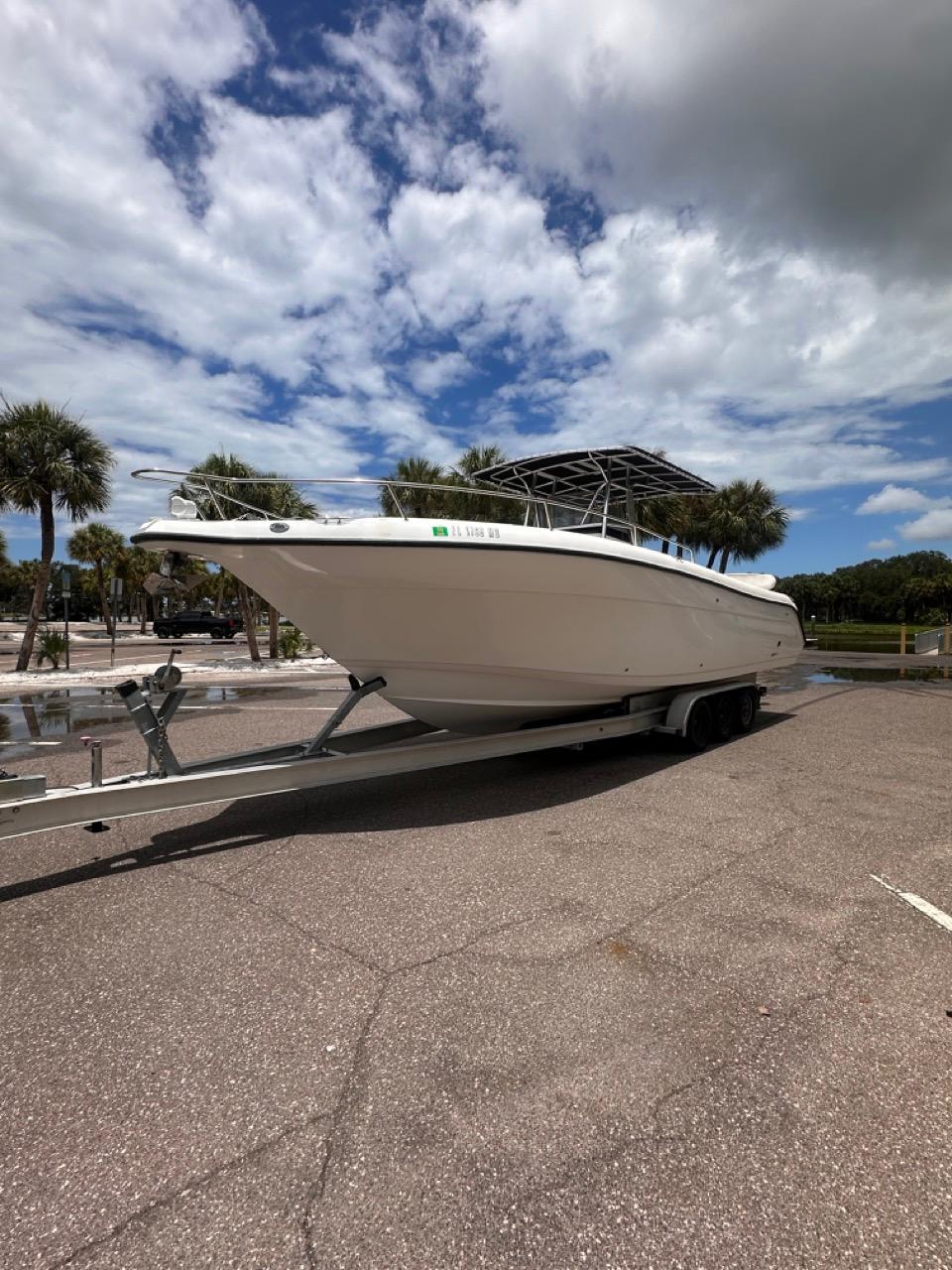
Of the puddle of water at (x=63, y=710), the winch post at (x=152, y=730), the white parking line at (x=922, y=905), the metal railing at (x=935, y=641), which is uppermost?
the metal railing at (x=935, y=641)

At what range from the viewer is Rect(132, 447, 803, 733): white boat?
439 centimetres

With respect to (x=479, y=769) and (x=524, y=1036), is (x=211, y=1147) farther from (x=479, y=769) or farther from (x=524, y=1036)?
(x=479, y=769)

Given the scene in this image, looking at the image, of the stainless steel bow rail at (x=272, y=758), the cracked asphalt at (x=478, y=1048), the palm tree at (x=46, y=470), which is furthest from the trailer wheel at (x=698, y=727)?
the palm tree at (x=46, y=470)

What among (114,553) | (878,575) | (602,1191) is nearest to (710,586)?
(602,1191)

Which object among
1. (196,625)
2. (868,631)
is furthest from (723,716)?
(868,631)

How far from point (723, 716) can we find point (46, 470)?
56.9 feet

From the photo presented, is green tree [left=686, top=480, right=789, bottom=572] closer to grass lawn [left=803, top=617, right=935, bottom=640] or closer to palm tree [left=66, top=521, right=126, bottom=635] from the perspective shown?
grass lawn [left=803, top=617, right=935, bottom=640]

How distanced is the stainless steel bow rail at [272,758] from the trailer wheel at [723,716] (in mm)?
185

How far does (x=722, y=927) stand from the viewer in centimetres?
303

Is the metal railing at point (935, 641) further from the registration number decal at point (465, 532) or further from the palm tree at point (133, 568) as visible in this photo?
the palm tree at point (133, 568)

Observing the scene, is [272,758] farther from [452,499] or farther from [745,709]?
[452,499]

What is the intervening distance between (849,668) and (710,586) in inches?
511

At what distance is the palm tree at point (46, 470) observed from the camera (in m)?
16.2

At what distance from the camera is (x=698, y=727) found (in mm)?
6949
